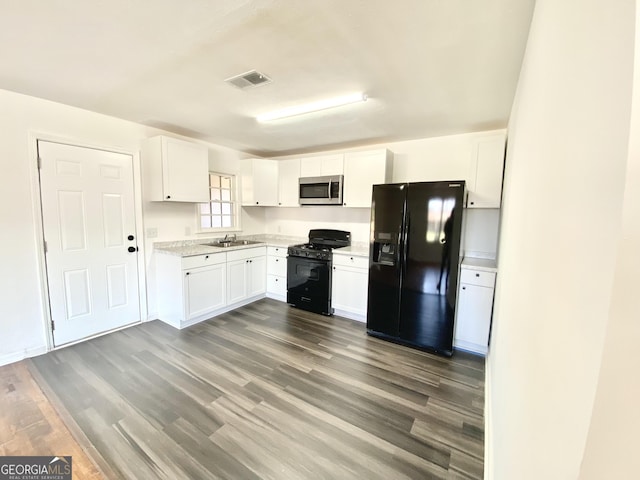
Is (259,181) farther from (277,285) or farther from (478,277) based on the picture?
(478,277)

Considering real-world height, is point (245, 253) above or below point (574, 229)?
below

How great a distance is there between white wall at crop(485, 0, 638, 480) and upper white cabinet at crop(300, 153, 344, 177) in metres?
3.14

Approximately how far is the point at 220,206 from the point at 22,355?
9.07 feet

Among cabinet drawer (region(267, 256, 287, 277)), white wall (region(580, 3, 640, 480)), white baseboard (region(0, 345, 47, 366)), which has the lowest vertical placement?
white baseboard (region(0, 345, 47, 366))

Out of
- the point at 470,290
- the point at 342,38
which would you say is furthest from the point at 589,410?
the point at 470,290

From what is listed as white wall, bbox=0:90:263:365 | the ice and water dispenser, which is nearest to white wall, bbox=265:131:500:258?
the ice and water dispenser

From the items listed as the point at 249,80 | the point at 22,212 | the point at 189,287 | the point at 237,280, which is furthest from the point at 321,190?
the point at 22,212

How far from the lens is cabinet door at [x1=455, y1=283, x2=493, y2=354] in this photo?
2766 mm

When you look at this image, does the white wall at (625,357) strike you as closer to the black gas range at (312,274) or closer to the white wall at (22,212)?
the black gas range at (312,274)

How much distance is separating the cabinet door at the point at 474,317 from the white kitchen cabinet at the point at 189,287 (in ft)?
9.75

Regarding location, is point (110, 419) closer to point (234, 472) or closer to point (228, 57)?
point (234, 472)

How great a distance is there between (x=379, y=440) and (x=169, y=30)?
286 cm

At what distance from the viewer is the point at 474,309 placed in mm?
2820

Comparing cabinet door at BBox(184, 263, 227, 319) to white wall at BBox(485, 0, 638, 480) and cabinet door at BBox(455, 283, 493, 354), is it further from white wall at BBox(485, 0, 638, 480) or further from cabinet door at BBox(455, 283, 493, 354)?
white wall at BBox(485, 0, 638, 480)
